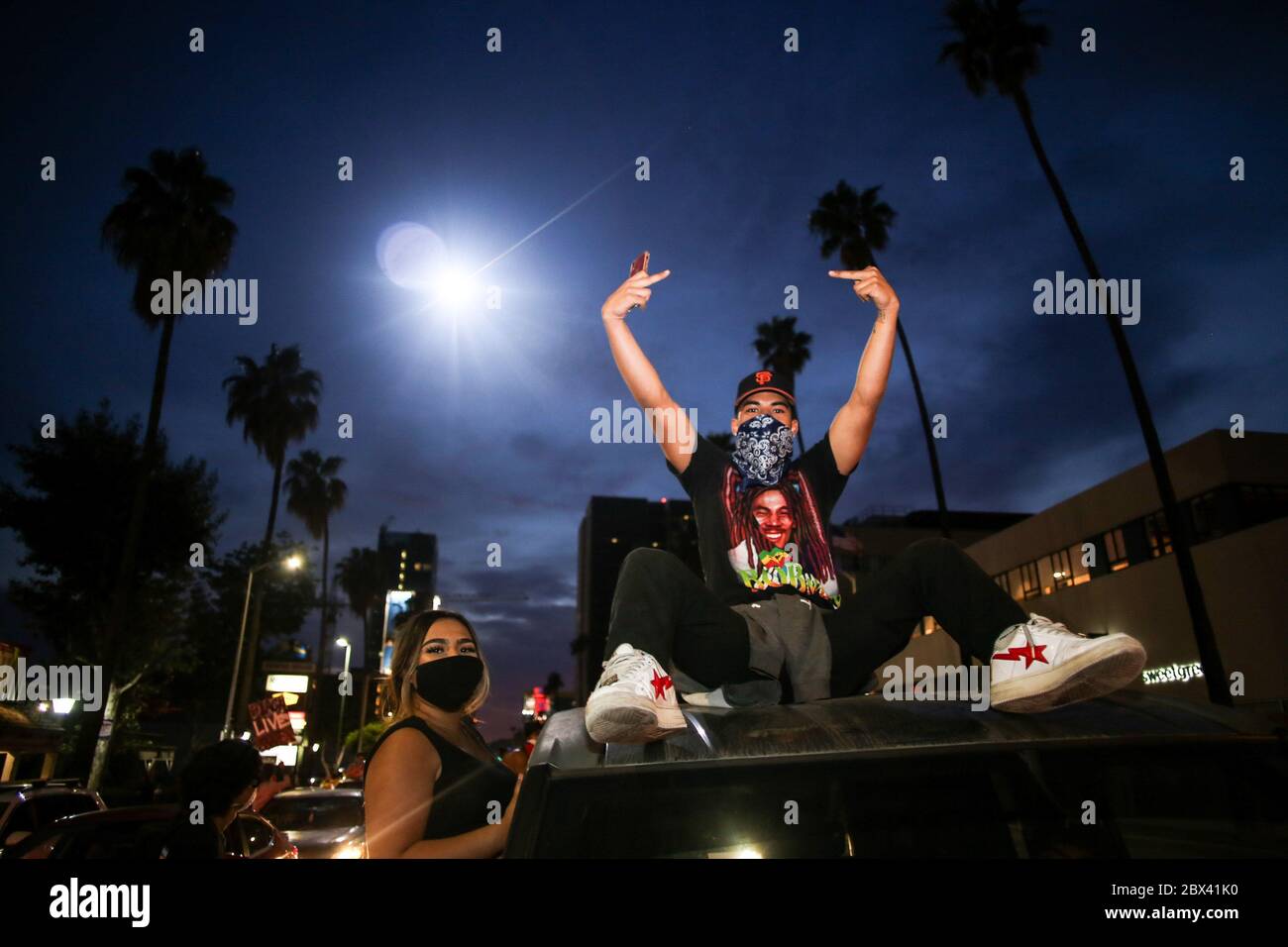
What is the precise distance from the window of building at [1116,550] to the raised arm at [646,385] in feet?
85.6

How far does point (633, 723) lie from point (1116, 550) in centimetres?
2820

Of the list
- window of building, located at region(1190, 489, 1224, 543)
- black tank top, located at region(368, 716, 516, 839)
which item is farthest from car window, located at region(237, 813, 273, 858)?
window of building, located at region(1190, 489, 1224, 543)

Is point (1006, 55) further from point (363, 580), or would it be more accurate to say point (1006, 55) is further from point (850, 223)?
point (363, 580)

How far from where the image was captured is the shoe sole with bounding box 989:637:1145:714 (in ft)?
5.70

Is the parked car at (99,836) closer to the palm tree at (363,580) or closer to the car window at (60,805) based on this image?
the car window at (60,805)

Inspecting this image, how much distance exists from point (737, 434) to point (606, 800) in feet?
6.63

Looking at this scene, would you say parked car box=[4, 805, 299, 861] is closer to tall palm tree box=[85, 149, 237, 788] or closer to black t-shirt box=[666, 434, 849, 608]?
black t-shirt box=[666, 434, 849, 608]

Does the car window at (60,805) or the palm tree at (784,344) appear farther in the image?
the palm tree at (784,344)

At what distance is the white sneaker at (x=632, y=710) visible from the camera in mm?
1638

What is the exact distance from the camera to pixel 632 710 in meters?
1.63

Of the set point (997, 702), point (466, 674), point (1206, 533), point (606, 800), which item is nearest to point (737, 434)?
point (466, 674)

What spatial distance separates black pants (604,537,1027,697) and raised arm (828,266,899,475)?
88cm

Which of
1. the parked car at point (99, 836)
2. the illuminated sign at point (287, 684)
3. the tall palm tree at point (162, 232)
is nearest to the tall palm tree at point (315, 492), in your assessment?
the illuminated sign at point (287, 684)
